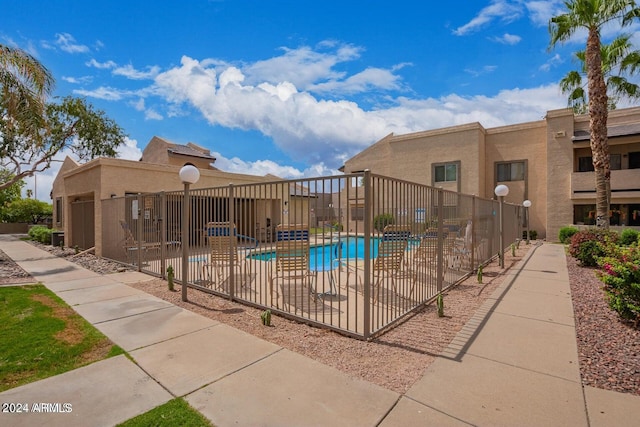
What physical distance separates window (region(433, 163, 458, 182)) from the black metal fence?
14901mm

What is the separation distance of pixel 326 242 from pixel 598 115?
15347 millimetres

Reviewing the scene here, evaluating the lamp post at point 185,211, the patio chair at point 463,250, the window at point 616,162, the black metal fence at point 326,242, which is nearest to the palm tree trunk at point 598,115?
the black metal fence at point 326,242

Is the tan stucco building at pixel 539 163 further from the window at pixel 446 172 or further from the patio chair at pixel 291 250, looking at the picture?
the patio chair at pixel 291 250

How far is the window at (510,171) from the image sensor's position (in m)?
23.5

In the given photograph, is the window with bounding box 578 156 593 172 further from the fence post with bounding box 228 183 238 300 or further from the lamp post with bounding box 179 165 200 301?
the lamp post with bounding box 179 165 200 301

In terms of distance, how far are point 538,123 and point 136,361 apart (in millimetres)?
27135

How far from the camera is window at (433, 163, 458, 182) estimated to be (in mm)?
24984

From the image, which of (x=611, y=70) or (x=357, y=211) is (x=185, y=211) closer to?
(x=357, y=211)

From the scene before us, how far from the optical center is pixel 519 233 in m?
18.5

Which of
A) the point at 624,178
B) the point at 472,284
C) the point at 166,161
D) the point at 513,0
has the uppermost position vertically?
the point at 513,0

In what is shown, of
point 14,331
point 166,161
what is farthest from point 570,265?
point 166,161

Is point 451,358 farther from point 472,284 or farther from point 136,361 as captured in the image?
point 472,284

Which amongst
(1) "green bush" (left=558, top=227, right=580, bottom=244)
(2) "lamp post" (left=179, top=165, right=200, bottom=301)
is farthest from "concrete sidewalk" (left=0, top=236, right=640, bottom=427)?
(1) "green bush" (left=558, top=227, right=580, bottom=244)

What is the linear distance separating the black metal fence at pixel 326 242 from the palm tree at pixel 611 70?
40.9 ft
